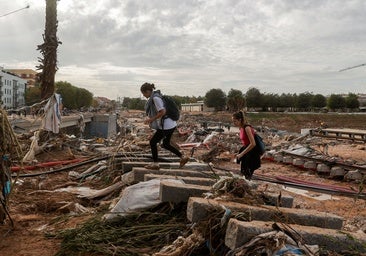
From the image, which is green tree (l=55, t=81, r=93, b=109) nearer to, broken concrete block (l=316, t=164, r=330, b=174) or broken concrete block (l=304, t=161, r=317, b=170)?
broken concrete block (l=304, t=161, r=317, b=170)

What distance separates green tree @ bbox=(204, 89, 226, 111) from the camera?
9869 centimetres

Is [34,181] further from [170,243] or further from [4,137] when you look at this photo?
[170,243]

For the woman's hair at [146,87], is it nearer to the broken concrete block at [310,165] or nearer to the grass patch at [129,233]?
the grass patch at [129,233]

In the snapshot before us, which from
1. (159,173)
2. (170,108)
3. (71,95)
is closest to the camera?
(159,173)

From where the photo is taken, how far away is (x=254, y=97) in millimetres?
91812

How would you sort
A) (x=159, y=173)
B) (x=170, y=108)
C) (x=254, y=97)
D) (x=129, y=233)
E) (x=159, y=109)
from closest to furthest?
(x=129, y=233) < (x=159, y=173) < (x=159, y=109) < (x=170, y=108) < (x=254, y=97)

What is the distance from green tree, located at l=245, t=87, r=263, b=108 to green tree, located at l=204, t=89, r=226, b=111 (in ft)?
25.3

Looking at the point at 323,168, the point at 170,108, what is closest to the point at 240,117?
the point at 170,108

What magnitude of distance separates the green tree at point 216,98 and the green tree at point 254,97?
7.72 meters

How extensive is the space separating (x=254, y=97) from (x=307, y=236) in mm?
90579

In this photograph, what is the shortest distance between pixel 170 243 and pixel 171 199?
0.55m

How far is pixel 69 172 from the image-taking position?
859cm

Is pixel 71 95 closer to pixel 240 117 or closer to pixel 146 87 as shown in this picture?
pixel 146 87

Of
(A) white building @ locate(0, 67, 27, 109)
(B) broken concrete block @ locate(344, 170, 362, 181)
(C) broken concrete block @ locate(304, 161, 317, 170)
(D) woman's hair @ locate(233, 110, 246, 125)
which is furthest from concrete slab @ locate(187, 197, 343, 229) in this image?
(A) white building @ locate(0, 67, 27, 109)
